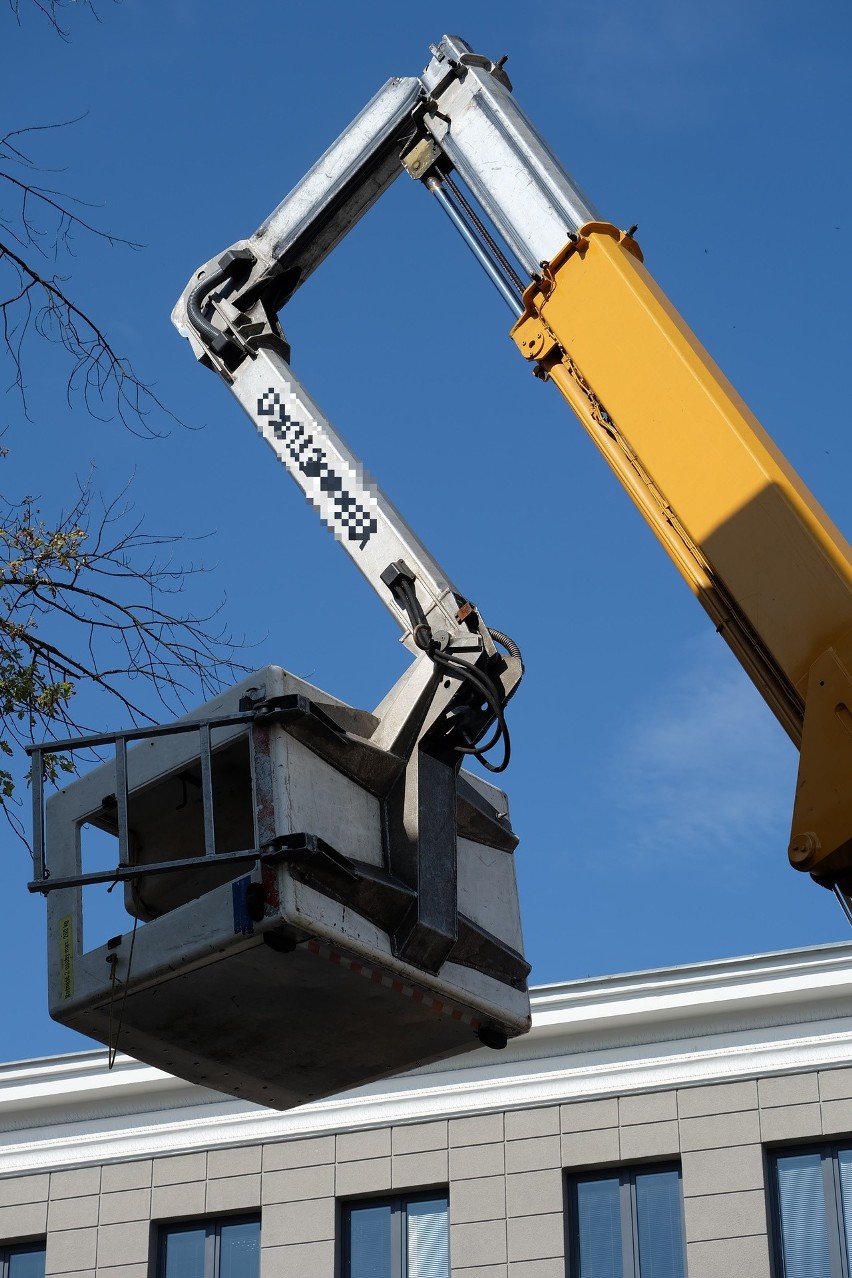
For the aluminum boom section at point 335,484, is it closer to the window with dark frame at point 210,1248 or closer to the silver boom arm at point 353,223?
the silver boom arm at point 353,223

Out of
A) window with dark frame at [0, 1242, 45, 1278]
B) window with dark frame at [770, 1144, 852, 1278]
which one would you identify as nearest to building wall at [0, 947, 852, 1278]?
window with dark frame at [0, 1242, 45, 1278]

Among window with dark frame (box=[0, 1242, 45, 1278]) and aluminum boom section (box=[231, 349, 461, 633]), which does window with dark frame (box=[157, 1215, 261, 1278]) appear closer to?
window with dark frame (box=[0, 1242, 45, 1278])

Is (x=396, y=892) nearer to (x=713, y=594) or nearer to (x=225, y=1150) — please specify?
(x=713, y=594)

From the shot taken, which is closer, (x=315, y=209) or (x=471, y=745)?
(x=471, y=745)

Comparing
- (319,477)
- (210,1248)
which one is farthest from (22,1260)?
(319,477)

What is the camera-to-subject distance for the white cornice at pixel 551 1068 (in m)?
17.8

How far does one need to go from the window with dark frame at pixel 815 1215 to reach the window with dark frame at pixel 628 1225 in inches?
34.7

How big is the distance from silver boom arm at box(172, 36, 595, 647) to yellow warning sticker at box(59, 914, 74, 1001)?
1.91m

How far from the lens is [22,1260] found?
19.7m

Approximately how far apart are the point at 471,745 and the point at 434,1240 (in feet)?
37.0

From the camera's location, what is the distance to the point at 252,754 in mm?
7668

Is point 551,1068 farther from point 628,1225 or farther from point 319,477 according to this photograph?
point 319,477

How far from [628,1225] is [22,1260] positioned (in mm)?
6244

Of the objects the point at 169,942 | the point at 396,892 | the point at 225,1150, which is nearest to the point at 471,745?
the point at 396,892
